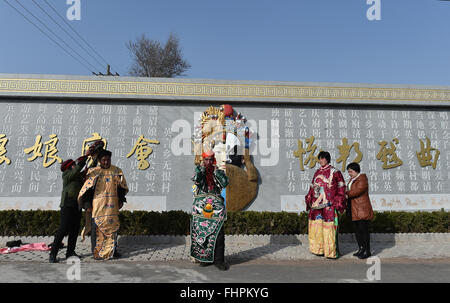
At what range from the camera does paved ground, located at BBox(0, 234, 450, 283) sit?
3348 millimetres

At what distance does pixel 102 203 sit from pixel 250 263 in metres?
2.29

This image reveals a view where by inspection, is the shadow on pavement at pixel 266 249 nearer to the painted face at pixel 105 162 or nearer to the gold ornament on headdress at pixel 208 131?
the painted face at pixel 105 162

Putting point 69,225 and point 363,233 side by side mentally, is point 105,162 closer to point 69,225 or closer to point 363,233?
point 69,225

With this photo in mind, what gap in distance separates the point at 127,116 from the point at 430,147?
858 cm

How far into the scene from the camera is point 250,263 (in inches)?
163

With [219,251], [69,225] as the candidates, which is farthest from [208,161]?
[69,225]

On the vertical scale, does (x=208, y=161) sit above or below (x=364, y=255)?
above

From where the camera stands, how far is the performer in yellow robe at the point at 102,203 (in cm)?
425

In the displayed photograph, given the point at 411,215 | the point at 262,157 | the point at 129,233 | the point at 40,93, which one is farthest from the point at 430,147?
the point at 40,93

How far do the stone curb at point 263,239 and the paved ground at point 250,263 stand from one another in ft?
0.06

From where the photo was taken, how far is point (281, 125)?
27.3ft

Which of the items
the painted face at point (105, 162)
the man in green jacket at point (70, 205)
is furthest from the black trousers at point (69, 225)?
the painted face at point (105, 162)

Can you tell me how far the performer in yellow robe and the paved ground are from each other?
222 millimetres

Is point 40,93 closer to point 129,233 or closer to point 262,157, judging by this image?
point 129,233
